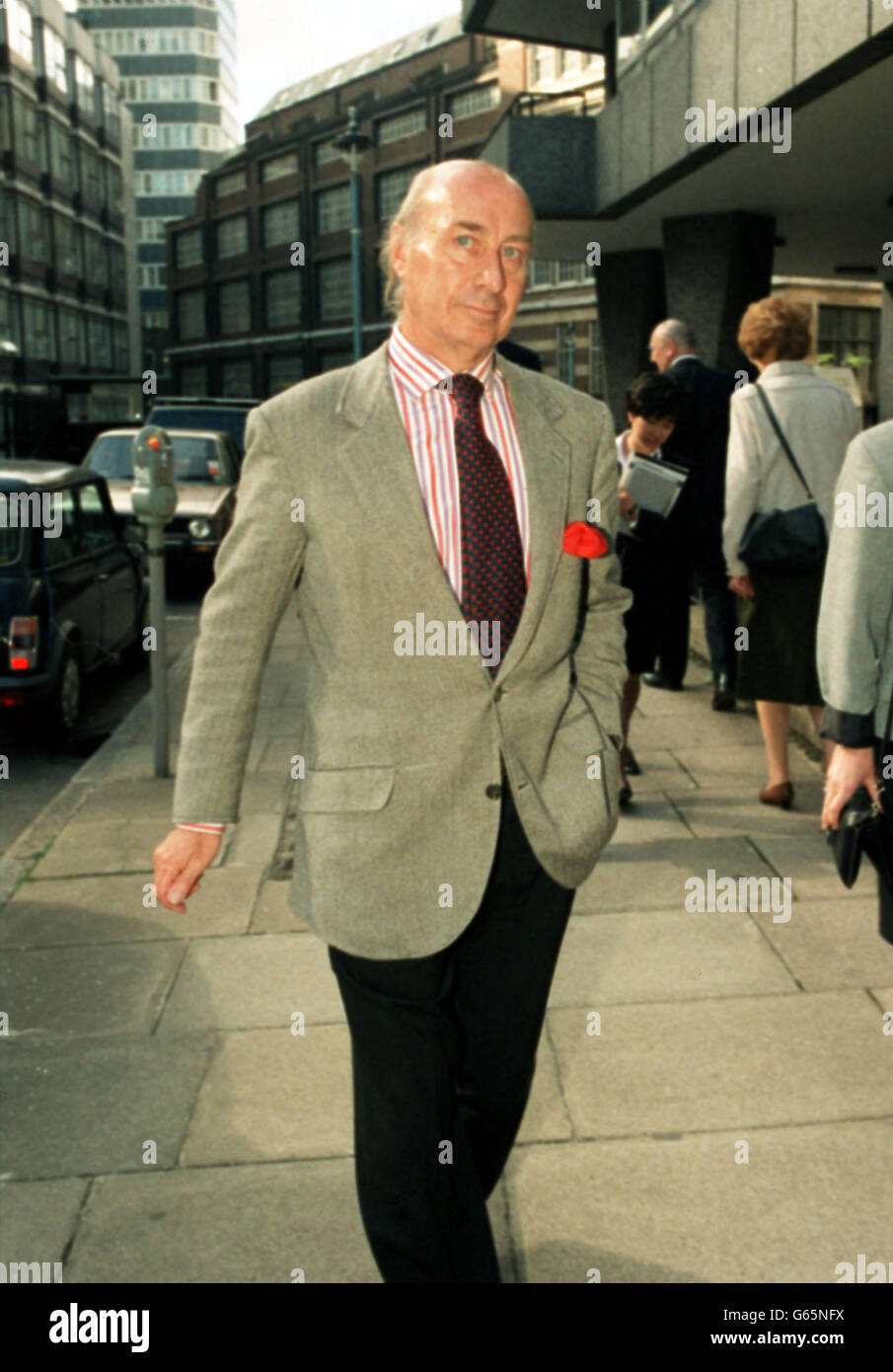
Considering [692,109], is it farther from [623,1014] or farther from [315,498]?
[315,498]

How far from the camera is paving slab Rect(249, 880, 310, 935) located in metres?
4.67

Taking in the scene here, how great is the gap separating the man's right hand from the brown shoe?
406cm

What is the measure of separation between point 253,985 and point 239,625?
2.22m

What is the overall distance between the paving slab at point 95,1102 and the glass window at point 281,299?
68.7m

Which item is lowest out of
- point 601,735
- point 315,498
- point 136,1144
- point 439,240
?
point 136,1144

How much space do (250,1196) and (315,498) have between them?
5.31 ft

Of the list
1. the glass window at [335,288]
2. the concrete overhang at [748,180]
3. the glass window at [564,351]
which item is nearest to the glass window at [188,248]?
the glass window at [335,288]

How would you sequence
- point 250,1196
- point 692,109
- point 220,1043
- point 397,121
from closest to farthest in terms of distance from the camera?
1. point 250,1196
2. point 220,1043
3. point 692,109
4. point 397,121

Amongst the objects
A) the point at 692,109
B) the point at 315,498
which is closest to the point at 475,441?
the point at 315,498

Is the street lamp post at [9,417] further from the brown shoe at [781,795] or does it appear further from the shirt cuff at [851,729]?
the shirt cuff at [851,729]

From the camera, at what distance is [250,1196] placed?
2980mm

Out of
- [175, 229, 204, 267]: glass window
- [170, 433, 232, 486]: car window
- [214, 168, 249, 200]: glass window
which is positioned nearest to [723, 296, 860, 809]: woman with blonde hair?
[170, 433, 232, 486]: car window

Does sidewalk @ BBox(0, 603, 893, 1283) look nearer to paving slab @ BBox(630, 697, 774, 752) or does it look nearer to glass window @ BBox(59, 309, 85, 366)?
paving slab @ BBox(630, 697, 774, 752)

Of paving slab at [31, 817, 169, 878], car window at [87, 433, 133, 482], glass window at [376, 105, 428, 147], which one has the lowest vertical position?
paving slab at [31, 817, 169, 878]
